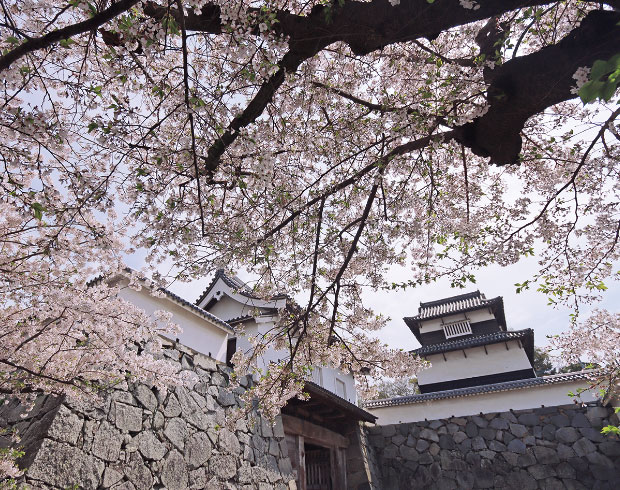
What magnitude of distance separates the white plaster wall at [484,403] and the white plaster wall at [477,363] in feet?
9.35

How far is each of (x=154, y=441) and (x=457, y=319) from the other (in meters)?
14.2

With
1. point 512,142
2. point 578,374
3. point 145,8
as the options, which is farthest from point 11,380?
point 578,374

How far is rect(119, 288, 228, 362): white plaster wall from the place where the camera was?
6.39 m

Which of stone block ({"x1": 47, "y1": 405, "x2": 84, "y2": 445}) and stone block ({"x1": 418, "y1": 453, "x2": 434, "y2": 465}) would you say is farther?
stone block ({"x1": 418, "y1": 453, "x2": 434, "y2": 465})

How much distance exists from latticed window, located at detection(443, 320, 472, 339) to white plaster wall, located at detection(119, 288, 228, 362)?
1118 cm

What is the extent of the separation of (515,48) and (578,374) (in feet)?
33.4

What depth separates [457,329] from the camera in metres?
15.8

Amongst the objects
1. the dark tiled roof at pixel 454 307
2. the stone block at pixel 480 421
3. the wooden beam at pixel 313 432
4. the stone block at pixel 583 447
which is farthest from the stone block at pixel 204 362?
the dark tiled roof at pixel 454 307

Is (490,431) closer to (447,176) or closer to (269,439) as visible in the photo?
(269,439)

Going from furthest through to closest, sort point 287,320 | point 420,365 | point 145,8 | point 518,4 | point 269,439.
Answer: point 269,439 < point 420,365 < point 287,320 < point 145,8 < point 518,4

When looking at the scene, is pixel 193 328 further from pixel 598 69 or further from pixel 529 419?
pixel 529 419

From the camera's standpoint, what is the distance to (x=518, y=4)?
2.25 m

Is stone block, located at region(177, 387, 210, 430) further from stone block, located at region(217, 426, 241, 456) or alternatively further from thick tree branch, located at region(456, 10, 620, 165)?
thick tree branch, located at region(456, 10, 620, 165)

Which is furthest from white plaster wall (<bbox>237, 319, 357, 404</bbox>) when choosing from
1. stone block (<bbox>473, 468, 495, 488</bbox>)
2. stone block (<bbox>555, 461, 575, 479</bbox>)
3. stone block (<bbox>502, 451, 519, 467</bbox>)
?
stone block (<bbox>555, 461, 575, 479</bbox>)
